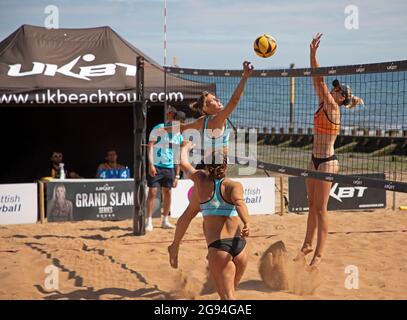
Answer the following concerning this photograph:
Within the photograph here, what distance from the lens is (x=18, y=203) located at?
947cm

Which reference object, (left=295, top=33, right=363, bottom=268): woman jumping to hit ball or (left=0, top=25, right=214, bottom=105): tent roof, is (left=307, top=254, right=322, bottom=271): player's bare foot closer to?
(left=295, top=33, right=363, bottom=268): woman jumping to hit ball

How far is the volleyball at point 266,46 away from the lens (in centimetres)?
592

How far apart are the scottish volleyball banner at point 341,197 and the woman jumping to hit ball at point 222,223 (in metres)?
5.85

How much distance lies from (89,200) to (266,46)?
4.90 m

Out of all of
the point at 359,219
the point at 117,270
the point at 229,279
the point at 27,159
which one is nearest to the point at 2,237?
the point at 117,270

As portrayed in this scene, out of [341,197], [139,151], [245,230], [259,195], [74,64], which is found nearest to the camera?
[245,230]

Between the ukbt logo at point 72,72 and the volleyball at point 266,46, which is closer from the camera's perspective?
the volleyball at point 266,46

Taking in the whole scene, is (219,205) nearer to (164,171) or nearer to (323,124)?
(323,124)

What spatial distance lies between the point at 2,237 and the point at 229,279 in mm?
5000

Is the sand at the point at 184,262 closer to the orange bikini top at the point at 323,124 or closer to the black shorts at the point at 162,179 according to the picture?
the black shorts at the point at 162,179

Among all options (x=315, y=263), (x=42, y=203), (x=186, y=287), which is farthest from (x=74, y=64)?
(x=315, y=263)

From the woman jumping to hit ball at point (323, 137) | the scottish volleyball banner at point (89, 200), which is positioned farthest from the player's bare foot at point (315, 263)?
the scottish volleyball banner at point (89, 200)

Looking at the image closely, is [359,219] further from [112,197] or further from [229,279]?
[229,279]

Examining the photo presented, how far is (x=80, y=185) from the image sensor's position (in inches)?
382
